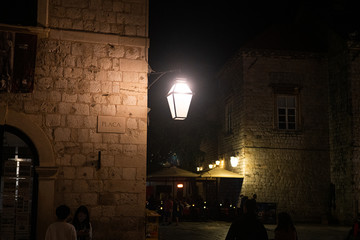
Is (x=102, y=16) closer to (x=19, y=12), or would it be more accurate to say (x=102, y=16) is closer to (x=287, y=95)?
(x=19, y=12)

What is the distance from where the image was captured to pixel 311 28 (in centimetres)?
2303

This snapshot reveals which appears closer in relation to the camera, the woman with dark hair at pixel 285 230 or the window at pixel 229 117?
the woman with dark hair at pixel 285 230

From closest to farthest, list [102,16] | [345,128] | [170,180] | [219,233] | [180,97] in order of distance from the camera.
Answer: [180,97], [102,16], [219,233], [345,128], [170,180]

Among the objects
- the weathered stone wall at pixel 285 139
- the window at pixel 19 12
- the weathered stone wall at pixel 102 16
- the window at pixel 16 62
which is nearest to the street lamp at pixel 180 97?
the weathered stone wall at pixel 102 16

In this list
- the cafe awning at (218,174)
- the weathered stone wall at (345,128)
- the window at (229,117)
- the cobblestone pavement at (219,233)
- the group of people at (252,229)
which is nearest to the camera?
the group of people at (252,229)

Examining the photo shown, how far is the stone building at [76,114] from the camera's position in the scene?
7730 millimetres

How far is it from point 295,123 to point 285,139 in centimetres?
99

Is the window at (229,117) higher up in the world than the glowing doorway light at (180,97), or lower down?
higher up

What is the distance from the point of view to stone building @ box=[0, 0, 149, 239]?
773 centimetres

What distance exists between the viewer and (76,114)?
26.2 feet

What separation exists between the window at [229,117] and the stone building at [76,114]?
14.7 m

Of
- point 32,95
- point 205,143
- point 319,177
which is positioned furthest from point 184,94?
point 205,143

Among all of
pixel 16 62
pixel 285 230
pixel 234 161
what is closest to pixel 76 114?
pixel 16 62

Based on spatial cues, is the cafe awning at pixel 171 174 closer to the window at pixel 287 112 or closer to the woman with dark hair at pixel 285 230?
the window at pixel 287 112
